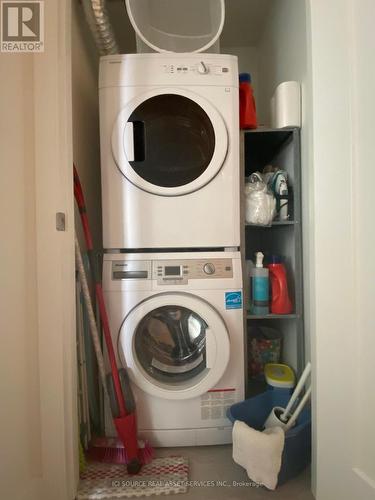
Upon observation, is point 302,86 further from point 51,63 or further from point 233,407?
point 233,407

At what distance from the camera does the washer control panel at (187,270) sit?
1181 mm

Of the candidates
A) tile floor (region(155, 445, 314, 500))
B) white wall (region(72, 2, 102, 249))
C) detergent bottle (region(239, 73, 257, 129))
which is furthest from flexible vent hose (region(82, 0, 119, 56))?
tile floor (region(155, 445, 314, 500))

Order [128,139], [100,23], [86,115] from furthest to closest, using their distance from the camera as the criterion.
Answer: [86,115] < [100,23] < [128,139]

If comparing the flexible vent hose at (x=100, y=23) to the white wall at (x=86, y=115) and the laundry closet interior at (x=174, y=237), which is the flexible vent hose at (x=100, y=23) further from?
the laundry closet interior at (x=174, y=237)

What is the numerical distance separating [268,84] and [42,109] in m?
1.55

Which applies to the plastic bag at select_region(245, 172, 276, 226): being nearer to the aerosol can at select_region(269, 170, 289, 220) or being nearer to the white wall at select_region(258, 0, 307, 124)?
the aerosol can at select_region(269, 170, 289, 220)

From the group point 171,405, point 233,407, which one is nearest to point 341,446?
point 233,407

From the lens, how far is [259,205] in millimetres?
1307

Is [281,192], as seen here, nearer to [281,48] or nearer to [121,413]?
[281,48]

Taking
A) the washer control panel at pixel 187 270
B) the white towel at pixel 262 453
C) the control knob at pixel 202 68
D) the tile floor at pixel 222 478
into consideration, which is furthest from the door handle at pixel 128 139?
the tile floor at pixel 222 478

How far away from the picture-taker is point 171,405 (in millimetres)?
1172

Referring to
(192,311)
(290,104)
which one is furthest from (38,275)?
(290,104)

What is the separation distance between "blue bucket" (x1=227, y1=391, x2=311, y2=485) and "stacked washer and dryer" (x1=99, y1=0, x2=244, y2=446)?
0.08 meters

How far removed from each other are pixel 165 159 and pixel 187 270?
518mm
